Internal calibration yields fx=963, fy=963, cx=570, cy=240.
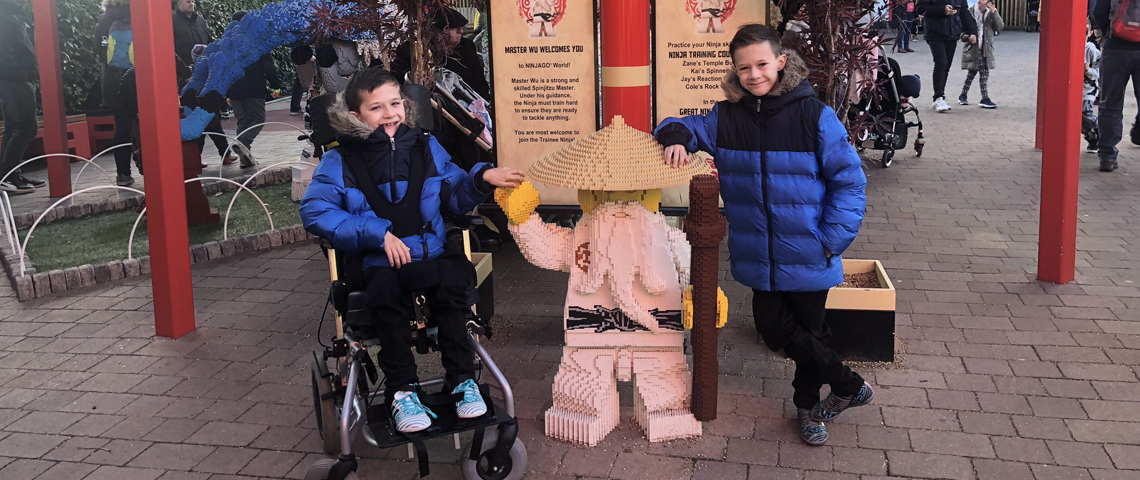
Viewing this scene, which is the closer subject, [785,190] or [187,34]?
[785,190]

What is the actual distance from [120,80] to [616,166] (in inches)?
334

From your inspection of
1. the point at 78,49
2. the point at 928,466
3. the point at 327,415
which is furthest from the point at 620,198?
the point at 78,49

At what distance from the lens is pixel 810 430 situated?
4.03 meters

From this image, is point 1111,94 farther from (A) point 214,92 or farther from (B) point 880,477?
(A) point 214,92

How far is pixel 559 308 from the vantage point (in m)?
6.02

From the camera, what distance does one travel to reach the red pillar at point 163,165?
5328mm

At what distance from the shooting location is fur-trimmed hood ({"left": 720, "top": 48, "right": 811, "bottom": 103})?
12.6 feet

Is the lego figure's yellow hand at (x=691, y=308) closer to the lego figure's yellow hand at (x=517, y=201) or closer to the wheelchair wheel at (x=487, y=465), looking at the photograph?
the lego figure's yellow hand at (x=517, y=201)

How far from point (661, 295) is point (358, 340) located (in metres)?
1.27

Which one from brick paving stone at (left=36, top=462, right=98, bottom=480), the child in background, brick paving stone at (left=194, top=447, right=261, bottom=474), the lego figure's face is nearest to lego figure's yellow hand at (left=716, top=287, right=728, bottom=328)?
the child in background

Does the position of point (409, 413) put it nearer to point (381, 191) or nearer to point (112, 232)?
point (381, 191)

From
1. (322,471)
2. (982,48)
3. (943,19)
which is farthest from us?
(982,48)

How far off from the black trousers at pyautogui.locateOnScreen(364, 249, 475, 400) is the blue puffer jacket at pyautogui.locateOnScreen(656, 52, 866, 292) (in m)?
1.07

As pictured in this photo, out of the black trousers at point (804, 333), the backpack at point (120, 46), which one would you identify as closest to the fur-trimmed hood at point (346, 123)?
the black trousers at point (804, 333)
